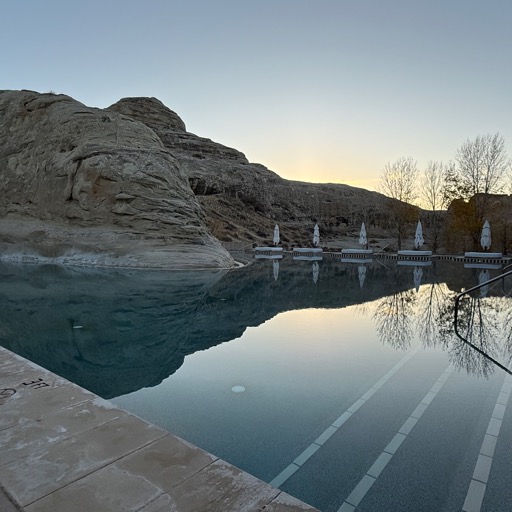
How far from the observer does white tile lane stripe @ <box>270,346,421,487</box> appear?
283cm

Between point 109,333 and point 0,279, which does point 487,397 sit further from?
point 0,279

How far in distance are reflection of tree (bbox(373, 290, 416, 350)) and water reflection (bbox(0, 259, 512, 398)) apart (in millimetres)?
23

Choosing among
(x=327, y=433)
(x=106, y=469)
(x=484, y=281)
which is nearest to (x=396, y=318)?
(x=327, y=433)

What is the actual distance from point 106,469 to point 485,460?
2908 millimetres

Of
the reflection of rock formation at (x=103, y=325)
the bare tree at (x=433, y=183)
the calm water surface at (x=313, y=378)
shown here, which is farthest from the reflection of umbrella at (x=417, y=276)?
the bare tree at (x=433, y=183)

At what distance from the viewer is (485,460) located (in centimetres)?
305

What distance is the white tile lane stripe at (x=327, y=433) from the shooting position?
9.27 feet

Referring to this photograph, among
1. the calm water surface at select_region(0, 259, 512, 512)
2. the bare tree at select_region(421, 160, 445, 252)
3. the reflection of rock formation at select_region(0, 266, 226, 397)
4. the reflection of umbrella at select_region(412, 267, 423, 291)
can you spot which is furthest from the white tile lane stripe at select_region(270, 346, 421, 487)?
the bare tree at select_region(421, 160, 445, 252)

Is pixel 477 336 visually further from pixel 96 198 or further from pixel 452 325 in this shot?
pixel 96 198

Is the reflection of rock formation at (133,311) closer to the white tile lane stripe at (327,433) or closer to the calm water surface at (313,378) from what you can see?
the calm water surface at (313,378)

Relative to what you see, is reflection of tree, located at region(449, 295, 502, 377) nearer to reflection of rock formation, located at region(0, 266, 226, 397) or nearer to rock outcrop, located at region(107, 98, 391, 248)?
reflection of rock formation, located at region(0, 266, 226, 397)

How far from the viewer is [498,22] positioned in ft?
41.8

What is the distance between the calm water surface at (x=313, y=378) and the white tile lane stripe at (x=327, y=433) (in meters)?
0.02

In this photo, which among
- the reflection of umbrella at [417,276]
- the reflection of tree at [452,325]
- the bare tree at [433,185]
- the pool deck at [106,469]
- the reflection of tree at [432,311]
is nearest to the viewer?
the pool deck at [106,469]
